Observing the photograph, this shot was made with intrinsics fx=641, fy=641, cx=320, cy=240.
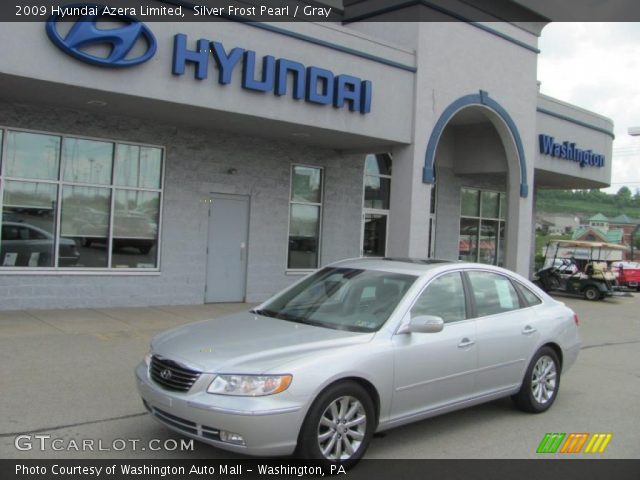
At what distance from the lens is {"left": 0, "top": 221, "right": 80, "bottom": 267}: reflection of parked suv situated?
1055 centimetres

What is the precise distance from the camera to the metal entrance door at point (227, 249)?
1292 cm

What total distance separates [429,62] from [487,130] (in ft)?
14.4

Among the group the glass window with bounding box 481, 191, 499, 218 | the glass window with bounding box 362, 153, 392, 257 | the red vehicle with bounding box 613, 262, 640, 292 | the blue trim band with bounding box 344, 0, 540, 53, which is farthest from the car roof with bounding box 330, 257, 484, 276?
the red vehicle with bounding box 613, 262, 640, 292

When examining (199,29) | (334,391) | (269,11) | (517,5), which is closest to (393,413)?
(334,391)

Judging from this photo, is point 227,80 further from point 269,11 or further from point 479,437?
point 479,437

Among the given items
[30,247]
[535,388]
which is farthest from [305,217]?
[535,388]

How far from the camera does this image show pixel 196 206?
12.6 m

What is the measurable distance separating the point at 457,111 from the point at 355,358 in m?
10.3

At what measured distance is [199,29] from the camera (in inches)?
392

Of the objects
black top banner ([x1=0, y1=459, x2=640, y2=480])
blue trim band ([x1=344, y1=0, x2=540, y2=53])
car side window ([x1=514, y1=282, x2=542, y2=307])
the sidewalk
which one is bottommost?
black top banner ([x1=0, y1=459, x2=640, y2=480])

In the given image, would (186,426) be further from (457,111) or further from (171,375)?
(457,111)

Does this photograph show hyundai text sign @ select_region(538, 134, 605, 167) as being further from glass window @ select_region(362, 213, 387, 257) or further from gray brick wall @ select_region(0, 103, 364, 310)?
gray brick wall @ select_region(0, 103, 364, 310)

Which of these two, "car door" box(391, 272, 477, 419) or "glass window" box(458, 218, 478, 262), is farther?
"glass window" box(458, 218, 478, 262)

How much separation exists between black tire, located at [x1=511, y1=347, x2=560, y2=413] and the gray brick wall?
7649 millimetres
